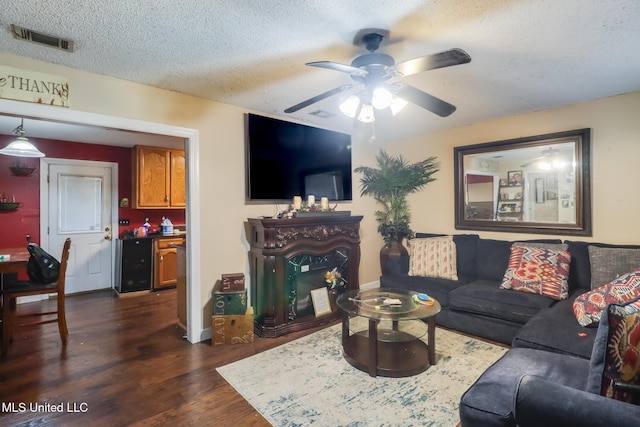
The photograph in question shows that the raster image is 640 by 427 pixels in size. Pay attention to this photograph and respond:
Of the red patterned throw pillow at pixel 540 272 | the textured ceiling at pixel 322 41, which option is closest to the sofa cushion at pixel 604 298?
the red patterned throw pillow at pixel 540 272

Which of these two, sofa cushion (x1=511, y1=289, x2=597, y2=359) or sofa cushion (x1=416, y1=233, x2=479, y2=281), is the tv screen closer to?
sofa cushion (x1=416, y1=233, x2=479, y2=281)

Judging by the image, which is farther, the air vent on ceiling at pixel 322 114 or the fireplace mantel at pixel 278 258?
the air vent on ceiling at pixel 322 114

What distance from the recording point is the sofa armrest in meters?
0.99

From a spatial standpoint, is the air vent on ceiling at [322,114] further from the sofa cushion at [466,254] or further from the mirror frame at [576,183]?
the sofa cushion at [466,254]

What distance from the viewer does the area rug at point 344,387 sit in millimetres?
1894

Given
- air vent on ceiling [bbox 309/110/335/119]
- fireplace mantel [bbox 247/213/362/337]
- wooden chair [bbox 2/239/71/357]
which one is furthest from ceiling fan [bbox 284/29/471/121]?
wooden chair [bbox 2/239/71/357]

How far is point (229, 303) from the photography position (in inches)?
117

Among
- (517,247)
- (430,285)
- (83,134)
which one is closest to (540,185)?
(517,247)

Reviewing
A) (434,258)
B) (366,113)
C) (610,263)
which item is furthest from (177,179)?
(610,263)

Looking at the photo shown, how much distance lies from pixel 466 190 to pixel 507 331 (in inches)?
71.8

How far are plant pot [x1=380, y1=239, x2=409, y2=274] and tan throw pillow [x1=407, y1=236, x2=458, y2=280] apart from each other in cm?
30

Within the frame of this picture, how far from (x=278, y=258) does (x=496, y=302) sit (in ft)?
6.96

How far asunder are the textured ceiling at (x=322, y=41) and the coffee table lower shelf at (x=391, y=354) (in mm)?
2205

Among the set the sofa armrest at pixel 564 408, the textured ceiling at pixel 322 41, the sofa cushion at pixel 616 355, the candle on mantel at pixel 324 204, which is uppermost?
the textured ceiling at pixel 322 41
